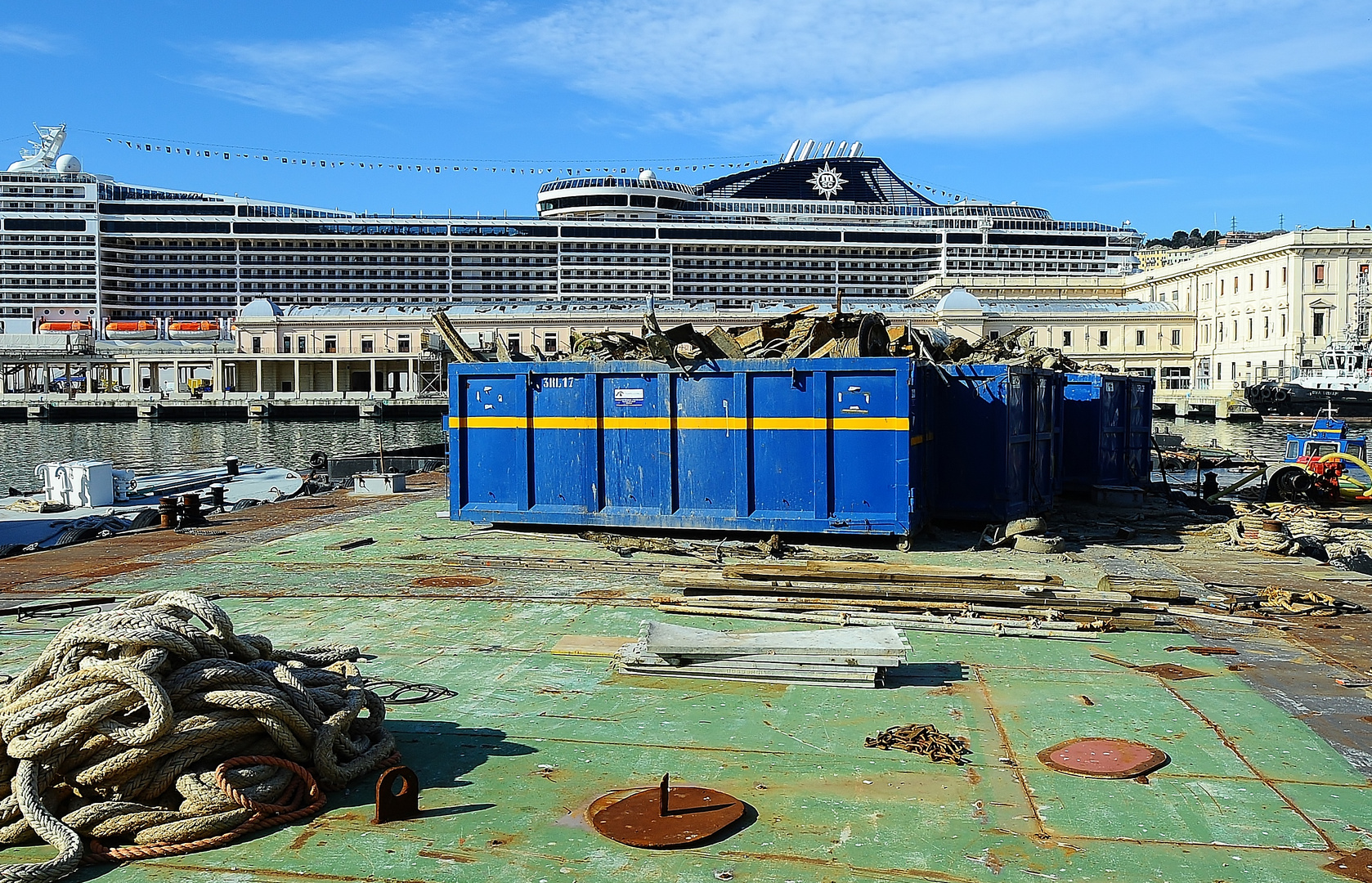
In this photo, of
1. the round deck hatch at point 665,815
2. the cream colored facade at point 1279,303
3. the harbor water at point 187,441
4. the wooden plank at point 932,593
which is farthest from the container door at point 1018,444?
the cream colored facade at point 1279,303

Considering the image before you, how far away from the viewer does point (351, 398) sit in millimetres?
75438

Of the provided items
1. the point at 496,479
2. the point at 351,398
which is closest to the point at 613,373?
the point at 496,479

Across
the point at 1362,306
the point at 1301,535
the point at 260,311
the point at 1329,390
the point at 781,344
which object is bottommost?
the point at 1301,535

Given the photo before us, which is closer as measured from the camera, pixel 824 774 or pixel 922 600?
pixel 824 774

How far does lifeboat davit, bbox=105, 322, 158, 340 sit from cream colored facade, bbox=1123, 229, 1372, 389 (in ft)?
270

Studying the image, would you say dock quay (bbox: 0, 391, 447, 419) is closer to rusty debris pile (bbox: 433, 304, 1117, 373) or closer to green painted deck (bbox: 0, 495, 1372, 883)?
rusty debris pile (bbox: 433, 304, 1117, 373)

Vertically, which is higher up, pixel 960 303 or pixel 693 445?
pixel 960 303

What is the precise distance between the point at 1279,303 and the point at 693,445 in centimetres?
7655

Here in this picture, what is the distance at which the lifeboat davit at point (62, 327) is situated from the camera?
9681 centimetres

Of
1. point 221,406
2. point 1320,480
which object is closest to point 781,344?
point 1320,480

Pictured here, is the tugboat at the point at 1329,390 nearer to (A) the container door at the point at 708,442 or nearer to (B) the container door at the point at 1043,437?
(B) the container door at the point at 1043,437

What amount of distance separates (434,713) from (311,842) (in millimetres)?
1671

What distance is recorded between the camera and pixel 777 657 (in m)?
6.57

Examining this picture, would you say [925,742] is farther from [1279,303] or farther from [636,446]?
[1279,303]
